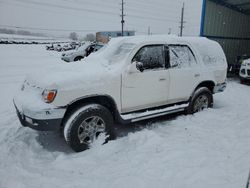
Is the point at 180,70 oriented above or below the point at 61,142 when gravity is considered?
above

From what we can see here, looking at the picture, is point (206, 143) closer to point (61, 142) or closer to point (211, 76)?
point (211, 76)

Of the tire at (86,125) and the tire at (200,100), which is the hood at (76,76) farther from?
the tire at (200,100)

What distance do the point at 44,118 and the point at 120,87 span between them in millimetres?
1404

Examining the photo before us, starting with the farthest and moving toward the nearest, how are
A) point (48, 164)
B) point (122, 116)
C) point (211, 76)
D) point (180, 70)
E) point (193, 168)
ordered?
point (211, 76) < point (180, 70) < point (122, 116) < point (48, 164) < point (193, 168)

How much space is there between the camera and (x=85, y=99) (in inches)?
150

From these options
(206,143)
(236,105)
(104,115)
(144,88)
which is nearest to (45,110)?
(104,115)

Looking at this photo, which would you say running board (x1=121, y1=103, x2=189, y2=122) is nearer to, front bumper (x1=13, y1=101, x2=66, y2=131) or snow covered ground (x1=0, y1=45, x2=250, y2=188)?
snow covered ground (x1=0, y1=45, x2=250, y2=188)

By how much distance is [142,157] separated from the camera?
11.7ft

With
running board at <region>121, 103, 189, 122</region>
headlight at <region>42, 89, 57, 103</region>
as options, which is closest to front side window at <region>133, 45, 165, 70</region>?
running board at <region>121, 103, 189, 122</region>

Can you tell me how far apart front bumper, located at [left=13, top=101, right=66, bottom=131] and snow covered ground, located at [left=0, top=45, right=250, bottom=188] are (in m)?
0.55

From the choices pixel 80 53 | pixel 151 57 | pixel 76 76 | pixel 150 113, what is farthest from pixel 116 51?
pixel 80 53

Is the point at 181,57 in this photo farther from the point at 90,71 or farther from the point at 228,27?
the point at 228,27

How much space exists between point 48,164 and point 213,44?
15.7 ft

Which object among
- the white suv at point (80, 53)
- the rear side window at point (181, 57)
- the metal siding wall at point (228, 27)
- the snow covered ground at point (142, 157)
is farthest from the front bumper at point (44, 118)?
the white suv at point (80, 53)
